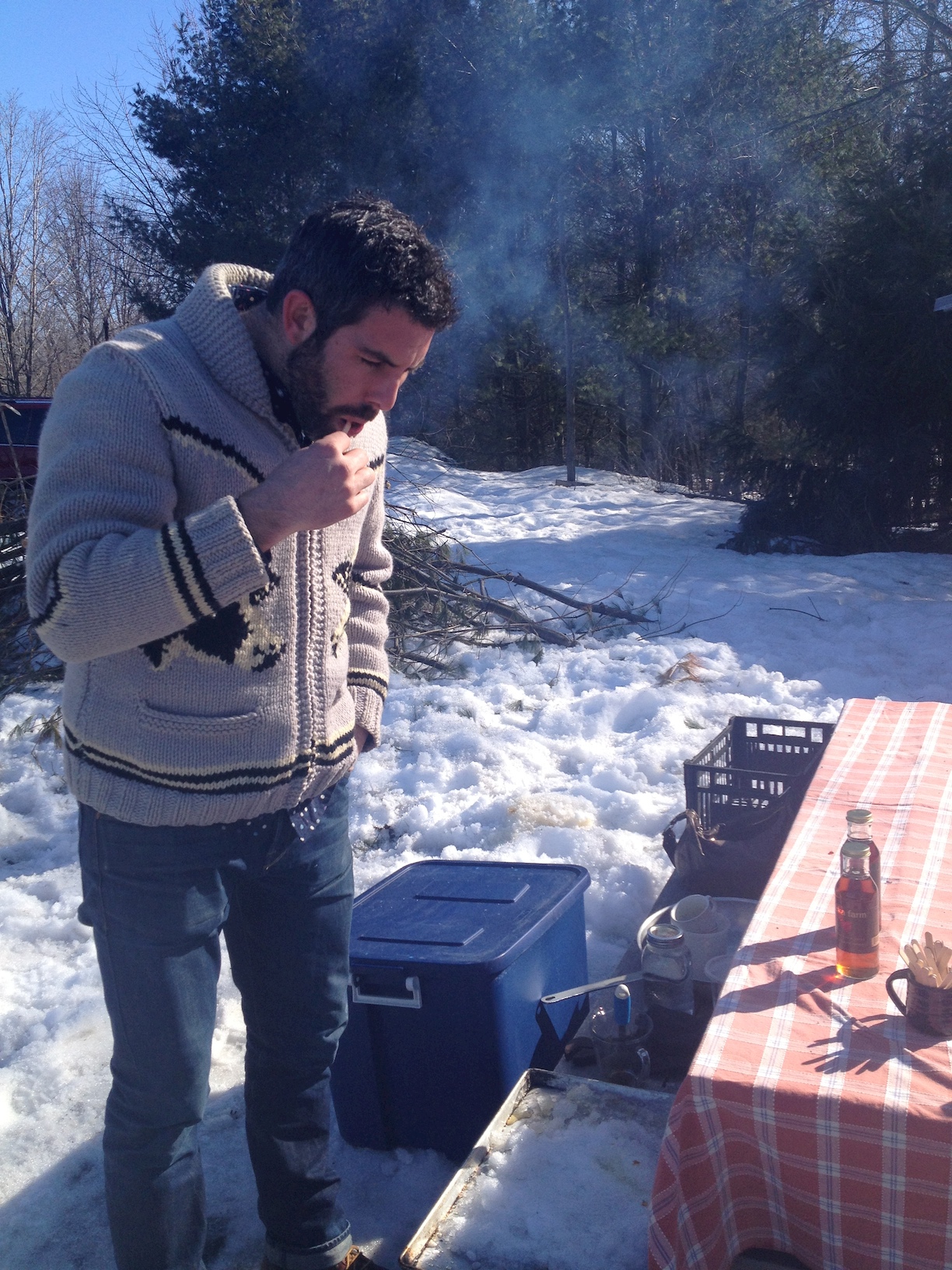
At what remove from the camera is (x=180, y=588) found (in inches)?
52.0

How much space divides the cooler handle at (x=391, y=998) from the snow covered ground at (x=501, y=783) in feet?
1.35

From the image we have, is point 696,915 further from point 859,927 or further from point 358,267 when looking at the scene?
point 358,267

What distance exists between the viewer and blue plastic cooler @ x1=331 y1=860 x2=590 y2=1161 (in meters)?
2.20

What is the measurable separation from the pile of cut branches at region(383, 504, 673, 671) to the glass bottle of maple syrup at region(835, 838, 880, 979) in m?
3.89

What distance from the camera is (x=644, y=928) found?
2.62 m

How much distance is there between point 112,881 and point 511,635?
4731 millimetres

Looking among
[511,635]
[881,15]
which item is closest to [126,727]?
[511,635]

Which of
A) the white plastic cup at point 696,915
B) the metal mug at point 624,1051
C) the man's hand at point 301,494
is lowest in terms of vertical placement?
the metal mug at point 624,1051

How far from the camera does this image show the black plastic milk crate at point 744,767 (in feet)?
10.5

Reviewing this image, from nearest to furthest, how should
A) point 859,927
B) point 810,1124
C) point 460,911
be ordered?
point 810,1124
point 859,927
point 460,911

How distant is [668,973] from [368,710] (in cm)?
108

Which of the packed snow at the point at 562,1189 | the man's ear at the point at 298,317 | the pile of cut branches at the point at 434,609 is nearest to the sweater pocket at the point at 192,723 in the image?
the man's ear at the point at 298,317

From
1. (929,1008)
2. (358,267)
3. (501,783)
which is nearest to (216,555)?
(358,267)

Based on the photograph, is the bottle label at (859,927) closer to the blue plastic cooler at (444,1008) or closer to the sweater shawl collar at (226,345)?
the blue plastic cooler at (444,1008)
